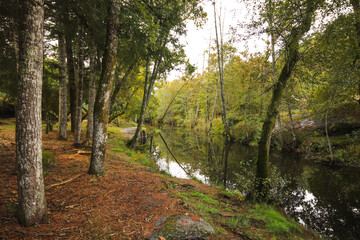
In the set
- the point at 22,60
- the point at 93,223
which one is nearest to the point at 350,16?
the point at 22,60

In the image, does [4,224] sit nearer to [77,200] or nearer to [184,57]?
[77,200]

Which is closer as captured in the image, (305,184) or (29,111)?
(29,111)

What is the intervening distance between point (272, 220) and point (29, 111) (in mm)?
6618

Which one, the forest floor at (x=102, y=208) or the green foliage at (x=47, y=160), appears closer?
the forest floor at (x=102, y=208)

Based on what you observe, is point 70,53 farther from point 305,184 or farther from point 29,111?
point 305,184

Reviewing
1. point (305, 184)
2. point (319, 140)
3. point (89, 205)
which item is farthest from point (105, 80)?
point (319, 140)

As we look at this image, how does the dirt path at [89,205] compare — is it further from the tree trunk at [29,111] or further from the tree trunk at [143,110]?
the tree trunk at [143,110]

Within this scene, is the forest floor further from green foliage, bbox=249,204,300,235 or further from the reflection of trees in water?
the reflection of trees in water

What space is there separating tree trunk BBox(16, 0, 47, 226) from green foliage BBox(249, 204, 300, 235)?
18.1 feet

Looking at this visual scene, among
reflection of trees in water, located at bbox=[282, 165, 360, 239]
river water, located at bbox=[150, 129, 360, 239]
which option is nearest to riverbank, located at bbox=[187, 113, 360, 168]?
river water, located at bbox=[150, 129, 360, 239]

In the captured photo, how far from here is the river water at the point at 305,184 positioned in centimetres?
616

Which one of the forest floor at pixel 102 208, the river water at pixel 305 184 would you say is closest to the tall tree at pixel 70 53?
the forest floor at pixel 102 208

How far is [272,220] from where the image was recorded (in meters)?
4.86

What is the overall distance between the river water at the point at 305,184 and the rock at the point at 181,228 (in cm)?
344
